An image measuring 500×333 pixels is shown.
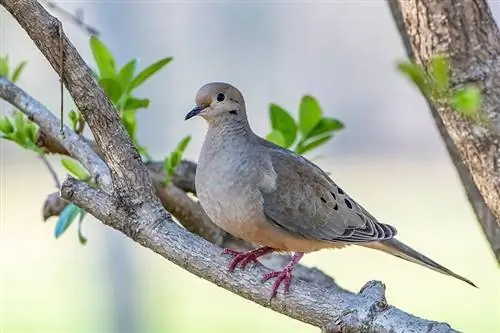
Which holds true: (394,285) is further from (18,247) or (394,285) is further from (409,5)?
(409,5)

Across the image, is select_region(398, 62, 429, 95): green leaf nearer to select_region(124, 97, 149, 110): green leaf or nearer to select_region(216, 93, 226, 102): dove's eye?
select_region(124, 97, 149, 110): green leaf

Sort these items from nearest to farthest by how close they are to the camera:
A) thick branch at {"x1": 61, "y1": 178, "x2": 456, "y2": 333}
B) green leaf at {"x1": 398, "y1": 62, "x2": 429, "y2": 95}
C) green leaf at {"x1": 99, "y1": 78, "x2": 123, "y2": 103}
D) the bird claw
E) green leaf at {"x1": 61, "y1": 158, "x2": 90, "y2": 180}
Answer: green leaf at {"x1": 398, "y1": 62, "x2": 429, "y2": 95} < thick branch at {"x1": 61, "y1": 178, "x2": 456, "y2": 333} < the bird claw < green leaf at {"x1": 99, "y1": 78, "x2": 123, "y2": 103} < green leaf at {"x1": 61, "y1": 158, "x2": 90, "y2": 180}

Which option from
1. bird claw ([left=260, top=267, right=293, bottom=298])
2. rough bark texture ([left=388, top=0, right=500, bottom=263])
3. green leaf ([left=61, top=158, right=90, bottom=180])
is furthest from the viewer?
green leaf ([left=61, top=158, right=90, bottom=180])

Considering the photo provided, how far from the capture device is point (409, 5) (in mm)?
1652

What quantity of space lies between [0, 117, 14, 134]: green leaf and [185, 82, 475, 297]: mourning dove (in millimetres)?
343

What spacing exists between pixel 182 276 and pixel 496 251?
2968 millimetres

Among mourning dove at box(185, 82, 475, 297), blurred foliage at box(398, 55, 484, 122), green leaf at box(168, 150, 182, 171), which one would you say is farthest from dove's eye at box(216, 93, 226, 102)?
blurred foliage at box(398, 55, 484, 122)

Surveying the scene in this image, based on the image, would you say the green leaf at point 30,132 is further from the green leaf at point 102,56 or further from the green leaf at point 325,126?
the green leaf at point 325,126

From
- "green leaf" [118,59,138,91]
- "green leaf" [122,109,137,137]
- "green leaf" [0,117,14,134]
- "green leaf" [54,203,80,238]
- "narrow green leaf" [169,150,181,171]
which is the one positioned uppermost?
"green leaf" [118,59,138,91]

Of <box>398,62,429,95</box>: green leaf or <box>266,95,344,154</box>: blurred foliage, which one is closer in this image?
<box>398,62,429,95</box>: green leaf

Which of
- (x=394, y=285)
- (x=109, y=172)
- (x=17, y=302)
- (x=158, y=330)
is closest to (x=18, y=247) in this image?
Answer: (x=17, y=302)

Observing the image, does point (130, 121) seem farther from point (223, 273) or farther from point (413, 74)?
point (413, 74)

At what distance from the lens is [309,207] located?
1.87 meters

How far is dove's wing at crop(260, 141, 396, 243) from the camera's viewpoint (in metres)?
1.82
